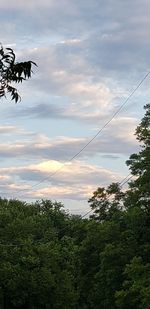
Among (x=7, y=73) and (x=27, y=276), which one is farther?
(x=27, y=276)

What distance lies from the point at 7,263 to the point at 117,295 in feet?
65.5

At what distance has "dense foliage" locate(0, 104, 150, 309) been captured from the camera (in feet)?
109

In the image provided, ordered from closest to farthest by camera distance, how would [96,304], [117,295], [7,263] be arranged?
[117,295] < [96,304] < [7,263]

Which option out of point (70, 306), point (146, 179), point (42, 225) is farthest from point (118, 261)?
point (42, 225)

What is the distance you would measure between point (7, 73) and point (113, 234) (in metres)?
30.4

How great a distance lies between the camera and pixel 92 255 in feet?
134

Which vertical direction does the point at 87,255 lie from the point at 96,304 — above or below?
above

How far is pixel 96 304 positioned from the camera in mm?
39594

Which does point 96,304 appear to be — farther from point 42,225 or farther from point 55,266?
point 42,225

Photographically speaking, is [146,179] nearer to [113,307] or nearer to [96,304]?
[113,307]

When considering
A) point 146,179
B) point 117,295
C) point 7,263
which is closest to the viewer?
point 117,295

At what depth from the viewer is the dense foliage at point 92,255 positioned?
33.2 meters

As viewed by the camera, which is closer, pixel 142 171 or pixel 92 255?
pixel 142 171

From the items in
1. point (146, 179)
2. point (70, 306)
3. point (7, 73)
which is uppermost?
point (146, 179)
